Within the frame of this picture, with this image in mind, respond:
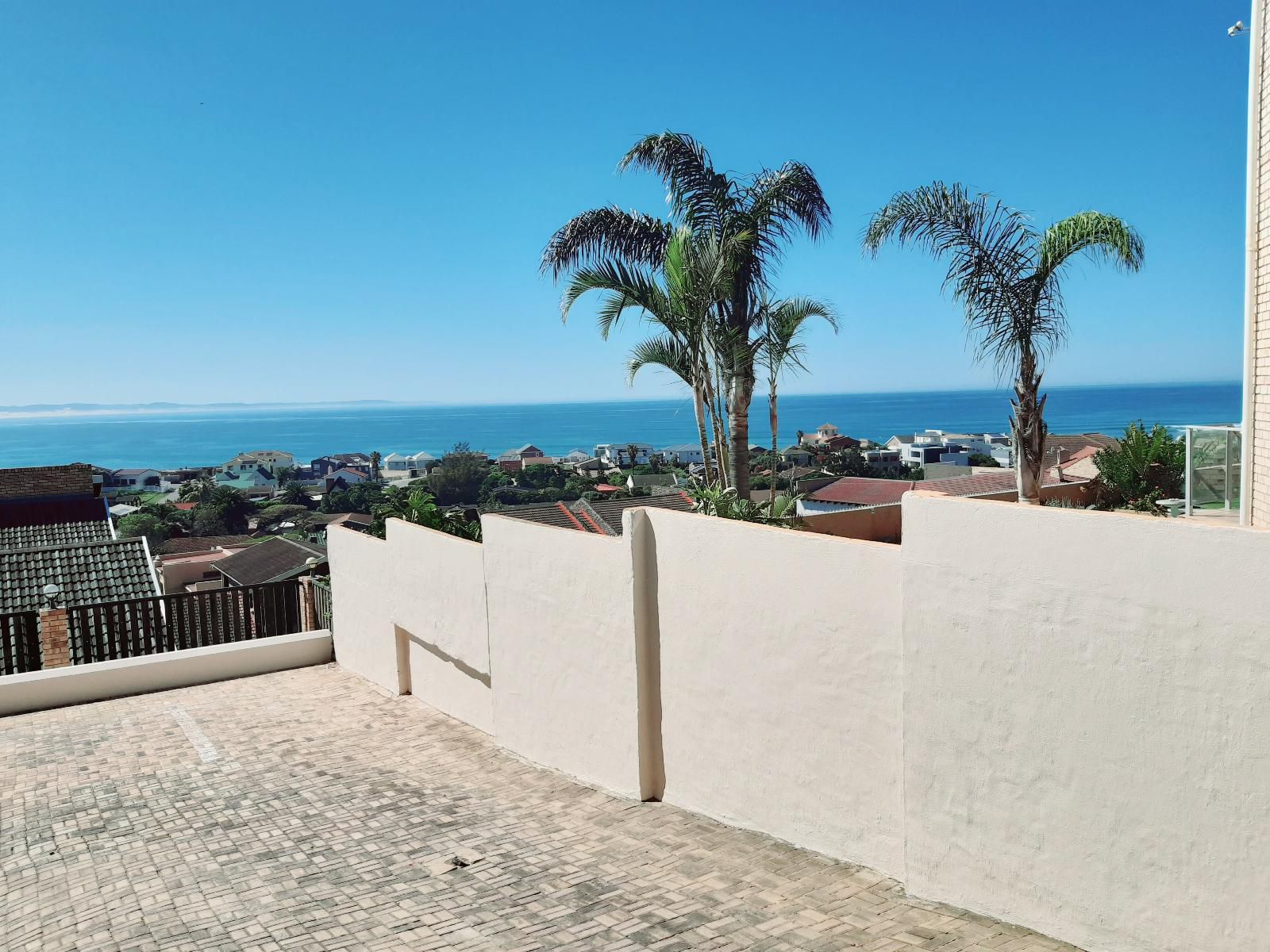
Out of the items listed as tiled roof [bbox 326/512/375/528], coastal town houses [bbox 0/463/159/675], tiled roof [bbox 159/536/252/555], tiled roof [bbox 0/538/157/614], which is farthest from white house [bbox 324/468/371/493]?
tiled roof [bbox 0/538/157/614]

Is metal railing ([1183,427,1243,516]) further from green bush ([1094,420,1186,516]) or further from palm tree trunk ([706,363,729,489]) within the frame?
palm tree trunk ([706,363,729,489])

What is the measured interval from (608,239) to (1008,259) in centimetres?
604

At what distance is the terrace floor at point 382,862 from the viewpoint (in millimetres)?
4871

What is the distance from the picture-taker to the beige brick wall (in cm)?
799

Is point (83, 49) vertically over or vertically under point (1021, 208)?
over

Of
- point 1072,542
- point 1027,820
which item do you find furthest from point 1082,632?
point 1027,820

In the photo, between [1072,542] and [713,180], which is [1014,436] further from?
[1072,542]

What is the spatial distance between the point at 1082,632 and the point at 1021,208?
830 centimetres

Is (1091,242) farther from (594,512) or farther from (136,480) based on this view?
(136,480)

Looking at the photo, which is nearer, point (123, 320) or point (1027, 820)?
point (1027, 820)

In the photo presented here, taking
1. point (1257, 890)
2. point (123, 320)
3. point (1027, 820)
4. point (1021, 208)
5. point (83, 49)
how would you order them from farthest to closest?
point (123, 320), point (83, 49), point (1021, 208), point (1027, 820), point (1257, 890)

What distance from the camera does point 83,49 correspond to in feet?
89.2

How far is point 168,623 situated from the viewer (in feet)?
38.8

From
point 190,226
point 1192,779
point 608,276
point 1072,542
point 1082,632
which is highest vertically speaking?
point 190,226
